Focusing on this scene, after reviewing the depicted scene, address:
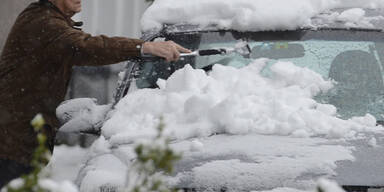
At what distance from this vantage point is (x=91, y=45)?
12.3ft

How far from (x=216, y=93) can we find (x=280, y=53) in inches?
24.7

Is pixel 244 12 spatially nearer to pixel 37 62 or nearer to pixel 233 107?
pixel 233 107

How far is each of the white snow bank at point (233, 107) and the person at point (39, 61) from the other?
24 centimetres

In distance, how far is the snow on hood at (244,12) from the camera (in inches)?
176

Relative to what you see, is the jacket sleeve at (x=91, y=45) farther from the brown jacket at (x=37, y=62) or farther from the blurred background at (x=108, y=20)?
the blurred background at (x=108, y=20)

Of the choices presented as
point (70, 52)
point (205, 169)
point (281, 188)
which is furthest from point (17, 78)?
point (281, 188)

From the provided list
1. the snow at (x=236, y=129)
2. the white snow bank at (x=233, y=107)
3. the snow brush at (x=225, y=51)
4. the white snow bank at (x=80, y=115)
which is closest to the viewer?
the snow at (x=236, y=129)

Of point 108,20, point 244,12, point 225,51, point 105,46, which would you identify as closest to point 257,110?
point 225,51

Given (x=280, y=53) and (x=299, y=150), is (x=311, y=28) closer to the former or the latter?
(x=280, y=53)

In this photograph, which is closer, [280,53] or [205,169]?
[205,169]

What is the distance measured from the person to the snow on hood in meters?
0.76

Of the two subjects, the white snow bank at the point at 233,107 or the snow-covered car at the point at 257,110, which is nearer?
the snow-covered car at the point at 257,110

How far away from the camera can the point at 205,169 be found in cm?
327

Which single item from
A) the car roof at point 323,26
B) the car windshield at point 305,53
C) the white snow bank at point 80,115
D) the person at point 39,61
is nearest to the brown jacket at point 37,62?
the person at point 39,61
